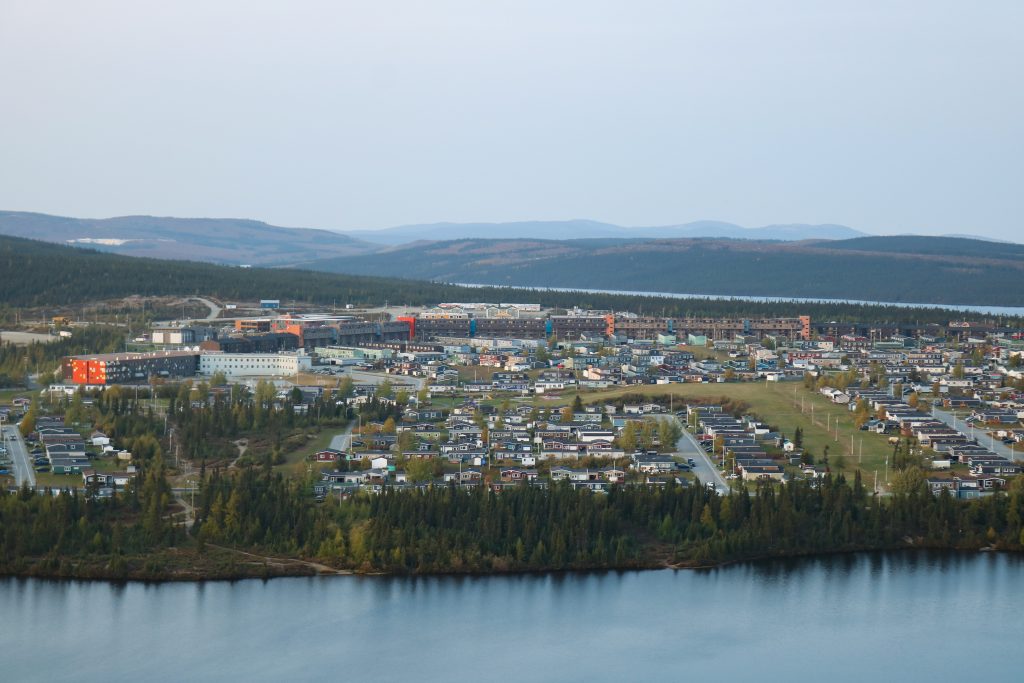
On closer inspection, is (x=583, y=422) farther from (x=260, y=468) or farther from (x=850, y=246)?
(x=850, y=246)

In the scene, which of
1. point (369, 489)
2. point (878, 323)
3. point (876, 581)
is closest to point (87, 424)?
point (369, 489)

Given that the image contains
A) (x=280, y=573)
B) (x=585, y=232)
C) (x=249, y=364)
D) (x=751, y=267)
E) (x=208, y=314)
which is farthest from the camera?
(x=585, y=232)

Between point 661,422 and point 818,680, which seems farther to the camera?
point 661,422

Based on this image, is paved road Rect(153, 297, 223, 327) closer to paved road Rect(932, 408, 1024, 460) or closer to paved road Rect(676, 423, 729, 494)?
paved road Rect(676, 423, 729, 494)

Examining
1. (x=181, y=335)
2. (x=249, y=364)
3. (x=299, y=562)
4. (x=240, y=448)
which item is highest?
(x=181, y=335)

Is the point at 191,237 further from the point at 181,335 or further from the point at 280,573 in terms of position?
the point at 280,573

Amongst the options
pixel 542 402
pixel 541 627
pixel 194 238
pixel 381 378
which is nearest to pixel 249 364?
pixel 381 378

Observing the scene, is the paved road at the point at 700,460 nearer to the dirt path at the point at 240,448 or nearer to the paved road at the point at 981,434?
the paved road at the point at 981,434
